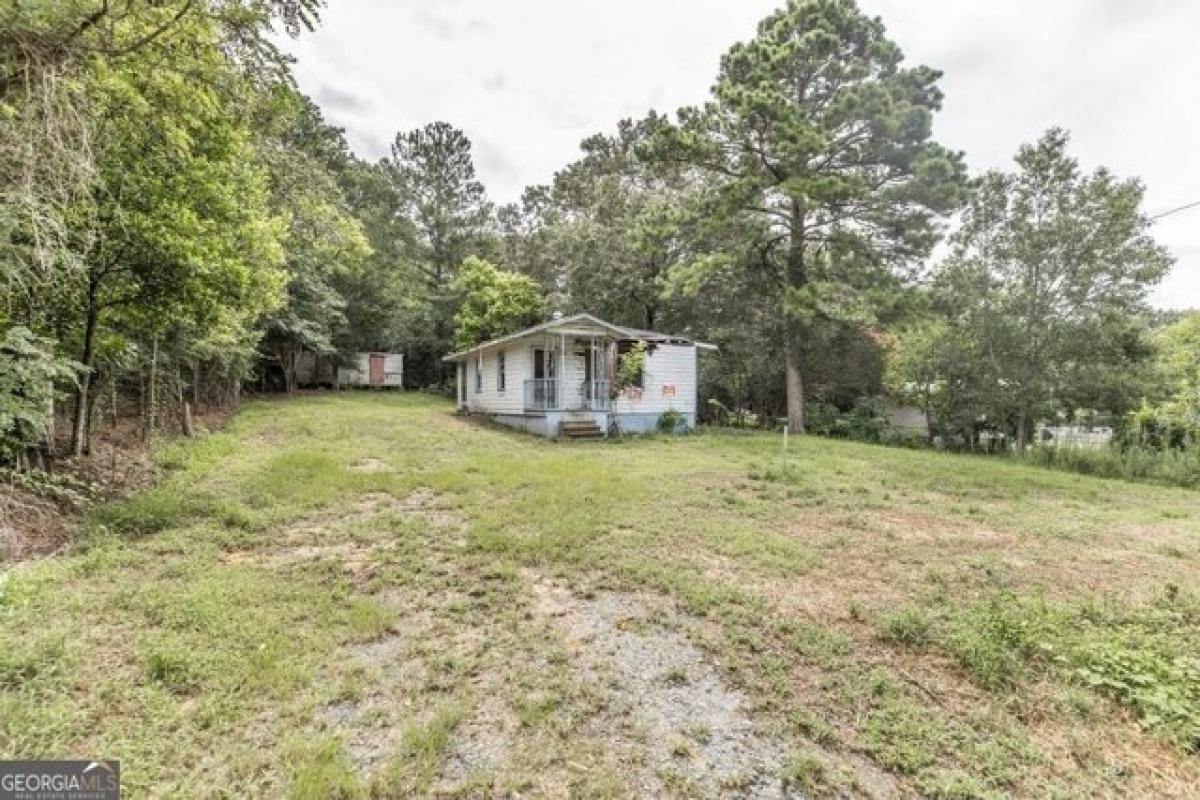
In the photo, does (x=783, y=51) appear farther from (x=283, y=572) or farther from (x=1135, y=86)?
(x=283, y=572)

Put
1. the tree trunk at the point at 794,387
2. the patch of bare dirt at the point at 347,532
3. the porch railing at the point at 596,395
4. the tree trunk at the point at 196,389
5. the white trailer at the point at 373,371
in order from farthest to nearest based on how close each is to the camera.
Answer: the white trailer at the point at 373,371 → the tree trunk at the point at 794,387 → the porch railing at the point at 596,395 → the tree trunk at the point at 196,389 → the patch of bare dirt at the point at 347,532

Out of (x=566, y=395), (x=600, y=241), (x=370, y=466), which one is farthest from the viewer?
(x=600, y=241)

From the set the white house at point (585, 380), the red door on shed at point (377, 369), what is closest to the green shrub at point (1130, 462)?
the white house at point (585, 380)

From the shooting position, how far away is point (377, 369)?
85.5 ft

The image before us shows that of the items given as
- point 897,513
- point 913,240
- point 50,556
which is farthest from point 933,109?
point 50,556

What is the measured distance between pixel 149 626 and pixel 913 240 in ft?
49.8

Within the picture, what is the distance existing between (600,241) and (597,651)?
17277 mm

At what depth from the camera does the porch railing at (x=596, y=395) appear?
1365cm

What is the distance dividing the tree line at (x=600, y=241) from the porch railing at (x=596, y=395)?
397 centimetres

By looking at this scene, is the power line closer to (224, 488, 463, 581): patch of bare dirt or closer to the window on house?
the window on house

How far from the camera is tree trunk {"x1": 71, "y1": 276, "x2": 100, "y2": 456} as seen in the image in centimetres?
554

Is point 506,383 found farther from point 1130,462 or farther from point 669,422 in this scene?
point 1130,462

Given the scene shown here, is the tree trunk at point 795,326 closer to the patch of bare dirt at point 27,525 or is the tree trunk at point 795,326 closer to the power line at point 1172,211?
the power line at point 1172,211

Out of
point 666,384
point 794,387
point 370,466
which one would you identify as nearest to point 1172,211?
point 794,387
